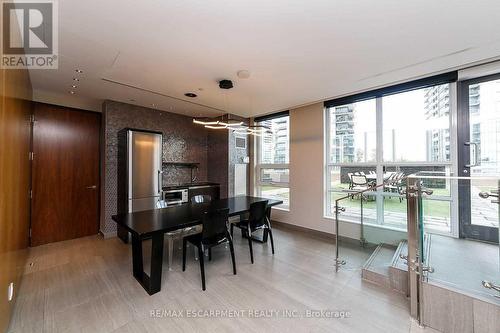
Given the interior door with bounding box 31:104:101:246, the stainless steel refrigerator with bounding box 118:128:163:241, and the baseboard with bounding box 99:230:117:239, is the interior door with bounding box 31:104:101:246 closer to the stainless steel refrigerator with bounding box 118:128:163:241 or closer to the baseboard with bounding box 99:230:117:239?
the baseboard with bounding box 99:230:117:239

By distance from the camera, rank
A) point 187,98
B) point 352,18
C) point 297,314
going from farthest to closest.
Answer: point 187,98, point 297,314, point 352,18

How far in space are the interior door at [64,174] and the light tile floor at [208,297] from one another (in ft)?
2.32

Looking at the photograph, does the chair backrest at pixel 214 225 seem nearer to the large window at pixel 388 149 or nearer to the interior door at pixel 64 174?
the large window at pixel 388 149

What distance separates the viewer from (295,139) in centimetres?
489

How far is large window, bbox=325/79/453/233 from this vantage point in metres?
3.20

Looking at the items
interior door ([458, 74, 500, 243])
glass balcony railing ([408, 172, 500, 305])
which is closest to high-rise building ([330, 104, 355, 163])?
interior door ([458, 74, 500, 243])

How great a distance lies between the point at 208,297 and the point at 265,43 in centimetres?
293

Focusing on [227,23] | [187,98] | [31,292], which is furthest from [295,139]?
[31,292]

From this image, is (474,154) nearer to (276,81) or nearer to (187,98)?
(276,81)

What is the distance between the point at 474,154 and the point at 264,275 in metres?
3.49

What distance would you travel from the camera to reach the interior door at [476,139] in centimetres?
260

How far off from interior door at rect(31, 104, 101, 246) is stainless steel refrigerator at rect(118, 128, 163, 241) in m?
0.69

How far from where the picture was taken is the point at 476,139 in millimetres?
2961

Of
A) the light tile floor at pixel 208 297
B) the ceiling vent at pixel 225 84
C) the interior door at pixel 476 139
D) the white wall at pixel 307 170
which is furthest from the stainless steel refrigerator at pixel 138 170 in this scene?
the interior door at pixel 476 139
